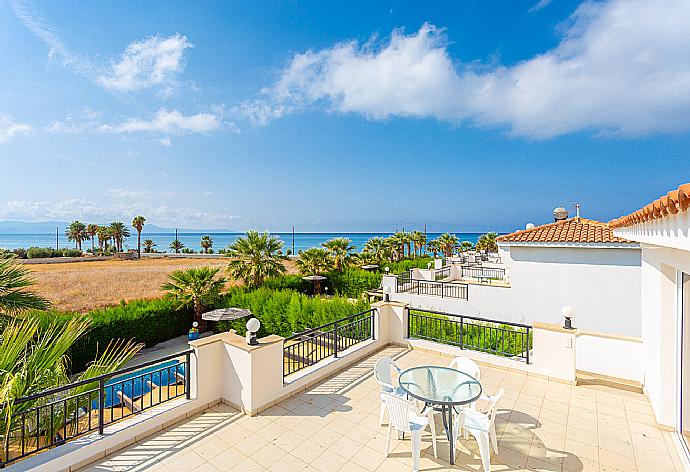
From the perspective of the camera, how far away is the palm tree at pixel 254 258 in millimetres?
14922

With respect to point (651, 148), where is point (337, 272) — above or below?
below

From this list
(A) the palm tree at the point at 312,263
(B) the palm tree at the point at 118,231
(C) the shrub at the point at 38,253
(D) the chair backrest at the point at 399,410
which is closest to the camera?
(D) the chair backrest at the point at 399,410

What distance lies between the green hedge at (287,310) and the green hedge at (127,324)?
62.6 inches

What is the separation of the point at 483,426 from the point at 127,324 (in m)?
10.8

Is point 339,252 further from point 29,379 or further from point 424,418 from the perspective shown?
point 29,379

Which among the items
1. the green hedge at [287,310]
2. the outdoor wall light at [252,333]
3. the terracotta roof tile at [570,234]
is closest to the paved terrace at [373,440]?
the outdoor wall light at [252,333]

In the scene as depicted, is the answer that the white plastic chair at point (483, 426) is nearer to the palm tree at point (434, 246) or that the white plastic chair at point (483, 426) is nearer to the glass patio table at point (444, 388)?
the glass patio table at point (444, 388)

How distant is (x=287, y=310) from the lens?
36.1ft

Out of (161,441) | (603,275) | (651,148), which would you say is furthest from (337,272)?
(651,148)

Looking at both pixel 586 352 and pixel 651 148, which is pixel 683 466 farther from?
pixel 651 148

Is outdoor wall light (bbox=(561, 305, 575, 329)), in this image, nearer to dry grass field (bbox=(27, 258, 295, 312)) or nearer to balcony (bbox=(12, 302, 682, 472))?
balcony (bbox=(12, 302, 682, 472))

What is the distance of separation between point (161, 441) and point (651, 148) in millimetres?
45860

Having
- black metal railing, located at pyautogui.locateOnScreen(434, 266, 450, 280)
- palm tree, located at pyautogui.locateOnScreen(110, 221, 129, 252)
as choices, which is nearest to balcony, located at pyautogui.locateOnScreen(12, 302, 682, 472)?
black metal railing, located at pyautogui.locateOnScreen(434, 266, 450, 280)

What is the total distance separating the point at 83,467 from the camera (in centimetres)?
345
